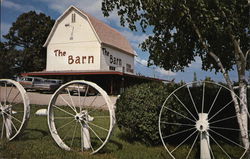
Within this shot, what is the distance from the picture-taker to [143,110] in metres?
5.10

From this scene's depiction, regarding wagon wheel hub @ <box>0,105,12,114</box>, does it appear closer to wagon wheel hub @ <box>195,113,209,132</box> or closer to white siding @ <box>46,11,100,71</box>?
wagon wheel hub @ <box>195,113,209,132</box>

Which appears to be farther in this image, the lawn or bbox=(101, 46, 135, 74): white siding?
bbox=(101, 46, 135, 74): white siding

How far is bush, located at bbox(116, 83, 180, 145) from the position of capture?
5.06m

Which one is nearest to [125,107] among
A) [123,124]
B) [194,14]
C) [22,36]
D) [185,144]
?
[123,124]

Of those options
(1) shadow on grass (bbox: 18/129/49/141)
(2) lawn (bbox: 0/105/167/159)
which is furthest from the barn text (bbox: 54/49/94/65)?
(2) lawn (bbox: 0/105/167/159)

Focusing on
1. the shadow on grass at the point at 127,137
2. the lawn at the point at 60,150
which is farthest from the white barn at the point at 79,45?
the lawn at the point at 60,150

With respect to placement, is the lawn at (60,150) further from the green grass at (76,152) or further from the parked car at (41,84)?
the parked car at (41,84)

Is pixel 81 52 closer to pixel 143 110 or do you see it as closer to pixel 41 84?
pixel 41 84

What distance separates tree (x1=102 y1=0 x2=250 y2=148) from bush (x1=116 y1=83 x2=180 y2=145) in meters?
1.10

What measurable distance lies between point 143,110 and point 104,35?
2163 centimetres

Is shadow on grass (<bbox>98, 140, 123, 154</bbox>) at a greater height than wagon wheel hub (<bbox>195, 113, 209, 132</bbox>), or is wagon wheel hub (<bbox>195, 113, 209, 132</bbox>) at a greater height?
wagon wheel hub (<bbox>195, 113, 209, 132</bbox>)

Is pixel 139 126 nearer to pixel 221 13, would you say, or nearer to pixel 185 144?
pixel 185 144

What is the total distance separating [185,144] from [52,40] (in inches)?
912

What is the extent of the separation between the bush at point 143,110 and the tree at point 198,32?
1.10m
